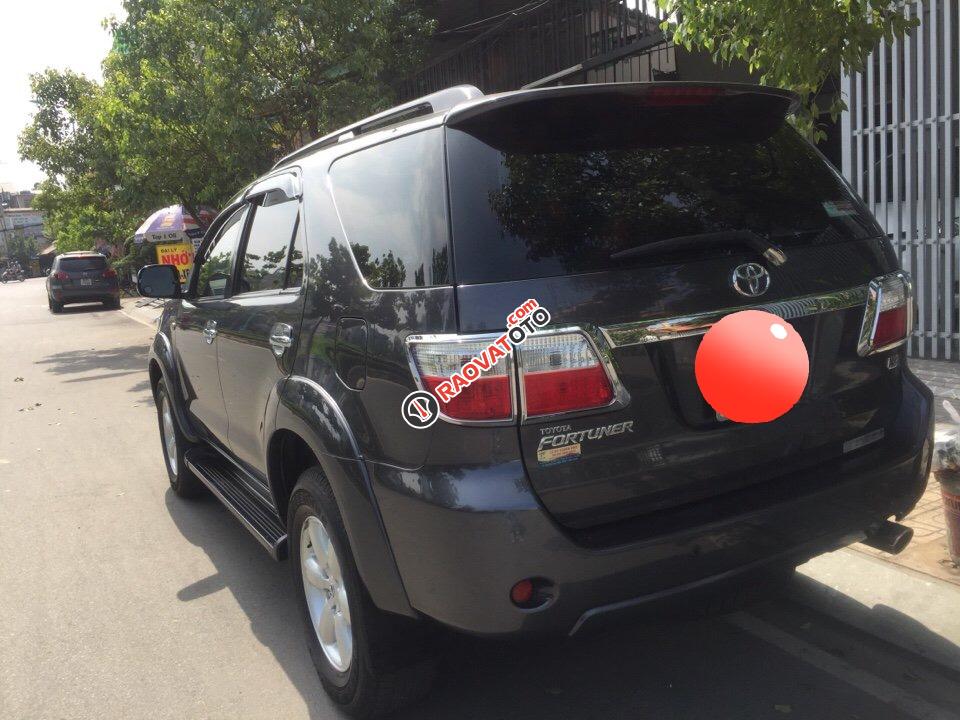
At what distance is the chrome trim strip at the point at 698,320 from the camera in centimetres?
231

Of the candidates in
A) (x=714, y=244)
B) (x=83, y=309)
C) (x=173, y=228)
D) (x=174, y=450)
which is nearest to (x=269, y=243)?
(x=714, y=244)

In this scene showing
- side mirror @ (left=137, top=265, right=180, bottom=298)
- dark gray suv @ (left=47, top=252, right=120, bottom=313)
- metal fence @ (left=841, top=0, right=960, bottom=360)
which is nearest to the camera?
side mirror @ (left=137, top=265, right=180, bottom=298)

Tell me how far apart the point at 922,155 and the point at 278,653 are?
20.5 feet

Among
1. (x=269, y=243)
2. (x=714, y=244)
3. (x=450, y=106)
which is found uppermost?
(x=450, y=106)

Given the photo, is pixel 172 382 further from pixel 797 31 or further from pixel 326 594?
pixel 797 31

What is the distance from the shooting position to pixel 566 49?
417 inches

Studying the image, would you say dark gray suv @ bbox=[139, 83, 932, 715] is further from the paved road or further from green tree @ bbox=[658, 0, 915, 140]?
green tree @ bbox=[658, 0, 915, 140]

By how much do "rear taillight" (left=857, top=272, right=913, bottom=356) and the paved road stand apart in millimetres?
1085

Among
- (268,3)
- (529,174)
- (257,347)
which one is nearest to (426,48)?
(268,3)

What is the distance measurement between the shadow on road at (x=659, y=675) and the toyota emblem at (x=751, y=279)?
97cm

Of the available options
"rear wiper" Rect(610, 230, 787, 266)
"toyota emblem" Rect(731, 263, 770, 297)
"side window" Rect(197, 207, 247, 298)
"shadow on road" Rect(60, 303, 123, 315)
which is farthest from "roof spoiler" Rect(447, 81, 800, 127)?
"shadow on road" Rect(60, 303, 123, 315)

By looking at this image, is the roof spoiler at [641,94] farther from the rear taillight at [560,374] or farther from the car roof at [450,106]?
the rear taillight at [560,374]

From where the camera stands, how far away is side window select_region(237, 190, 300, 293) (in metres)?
3.42

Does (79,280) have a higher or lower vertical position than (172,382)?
higher
